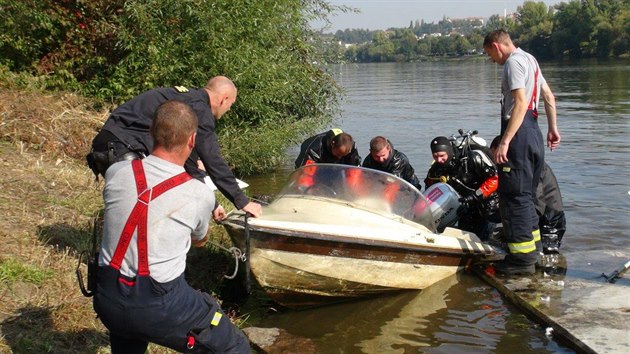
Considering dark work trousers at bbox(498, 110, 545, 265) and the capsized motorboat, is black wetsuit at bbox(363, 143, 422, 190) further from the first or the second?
dark work trousers at bbox(498, 110, 545, 265)

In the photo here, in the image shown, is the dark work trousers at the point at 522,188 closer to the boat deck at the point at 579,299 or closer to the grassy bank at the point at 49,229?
the boat deck at the point at 579,299

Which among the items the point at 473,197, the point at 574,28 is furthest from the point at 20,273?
the point at 574,28

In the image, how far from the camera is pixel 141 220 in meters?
A: 3.65

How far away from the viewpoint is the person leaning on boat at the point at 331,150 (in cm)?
867

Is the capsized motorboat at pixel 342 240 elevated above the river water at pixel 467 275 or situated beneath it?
elevated above

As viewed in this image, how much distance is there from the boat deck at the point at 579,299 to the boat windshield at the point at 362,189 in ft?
3.91

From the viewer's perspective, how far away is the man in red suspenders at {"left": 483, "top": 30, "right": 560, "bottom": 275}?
6973mm

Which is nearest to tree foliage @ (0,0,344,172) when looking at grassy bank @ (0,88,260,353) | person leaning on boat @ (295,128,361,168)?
grassy bank @ (0,88,260,353)

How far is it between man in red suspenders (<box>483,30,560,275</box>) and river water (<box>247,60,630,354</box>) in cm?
61

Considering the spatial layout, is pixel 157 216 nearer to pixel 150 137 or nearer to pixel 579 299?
pixel 150 137

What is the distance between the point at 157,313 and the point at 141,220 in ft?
1.59

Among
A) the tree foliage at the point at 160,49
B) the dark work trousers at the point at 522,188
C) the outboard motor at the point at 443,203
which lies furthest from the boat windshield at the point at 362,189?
the tree foliage at the point at 160,49

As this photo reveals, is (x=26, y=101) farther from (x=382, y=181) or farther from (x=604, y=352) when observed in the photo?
(x=604, y=352)

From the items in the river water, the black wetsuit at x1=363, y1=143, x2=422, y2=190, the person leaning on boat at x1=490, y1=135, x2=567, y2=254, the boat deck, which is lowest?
the river water
